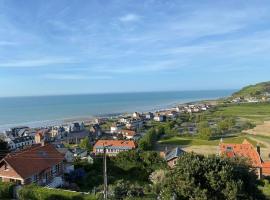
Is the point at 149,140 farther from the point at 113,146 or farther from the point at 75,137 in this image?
the point at 75,137

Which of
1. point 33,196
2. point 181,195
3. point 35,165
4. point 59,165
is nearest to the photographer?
point 181,195

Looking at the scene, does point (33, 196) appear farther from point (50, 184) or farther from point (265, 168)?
point (265, 168)

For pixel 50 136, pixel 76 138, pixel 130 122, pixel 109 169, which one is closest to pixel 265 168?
pixel 109 169

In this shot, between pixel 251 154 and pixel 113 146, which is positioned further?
pixel 113 146

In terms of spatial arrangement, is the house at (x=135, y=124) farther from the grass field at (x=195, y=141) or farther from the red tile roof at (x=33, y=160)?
the red tile roof at (x=33, y=160)

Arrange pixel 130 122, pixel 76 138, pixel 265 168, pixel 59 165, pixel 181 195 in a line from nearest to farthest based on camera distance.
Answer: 1. pixel 181 195
2. pixel 59 165
3. pixel 265 168
4. pixel 76 138
5. pixel 130 122

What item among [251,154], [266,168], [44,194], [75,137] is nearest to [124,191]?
[44,194]

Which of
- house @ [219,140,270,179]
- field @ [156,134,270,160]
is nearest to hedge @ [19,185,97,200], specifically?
house @ [219,140,270,179]

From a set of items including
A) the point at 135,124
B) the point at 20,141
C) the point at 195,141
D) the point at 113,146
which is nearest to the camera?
the point at 113,146
